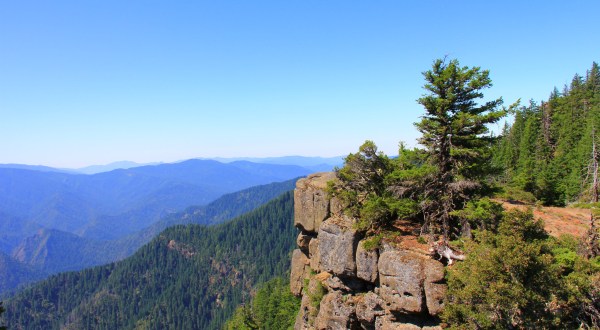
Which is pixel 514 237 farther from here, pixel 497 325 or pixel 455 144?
pixel 455 144

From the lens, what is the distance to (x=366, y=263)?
2409 centimetres

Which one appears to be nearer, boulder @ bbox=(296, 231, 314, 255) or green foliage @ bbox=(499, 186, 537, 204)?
boulder @ bbox=(296, 231, 314, 255)

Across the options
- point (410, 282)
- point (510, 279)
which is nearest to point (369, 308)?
point (410, 282)

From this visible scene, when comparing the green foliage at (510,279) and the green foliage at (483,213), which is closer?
the green foliage at (510,279)

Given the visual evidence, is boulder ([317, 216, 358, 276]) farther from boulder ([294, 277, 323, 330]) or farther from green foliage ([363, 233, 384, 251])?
boulder ([294, 277, 323, 330])

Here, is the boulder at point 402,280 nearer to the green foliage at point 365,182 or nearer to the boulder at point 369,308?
the boulder at point 369,308

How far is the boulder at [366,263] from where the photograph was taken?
2380 cm

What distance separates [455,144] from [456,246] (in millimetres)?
7013

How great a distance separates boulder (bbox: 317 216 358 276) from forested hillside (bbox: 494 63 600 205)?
2368 centimetres

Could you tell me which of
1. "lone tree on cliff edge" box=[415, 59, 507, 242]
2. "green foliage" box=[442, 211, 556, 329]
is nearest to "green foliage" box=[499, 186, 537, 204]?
"lone tree on cliff edge" box=[415, 59, 507, 242]

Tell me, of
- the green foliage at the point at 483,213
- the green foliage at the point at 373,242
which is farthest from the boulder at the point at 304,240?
the green foliage at the point at 483,213

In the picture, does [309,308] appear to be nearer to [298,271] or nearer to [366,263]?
[298,271]

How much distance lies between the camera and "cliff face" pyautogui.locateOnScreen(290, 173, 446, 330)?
2033 centimetres

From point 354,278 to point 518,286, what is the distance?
13.8 m
